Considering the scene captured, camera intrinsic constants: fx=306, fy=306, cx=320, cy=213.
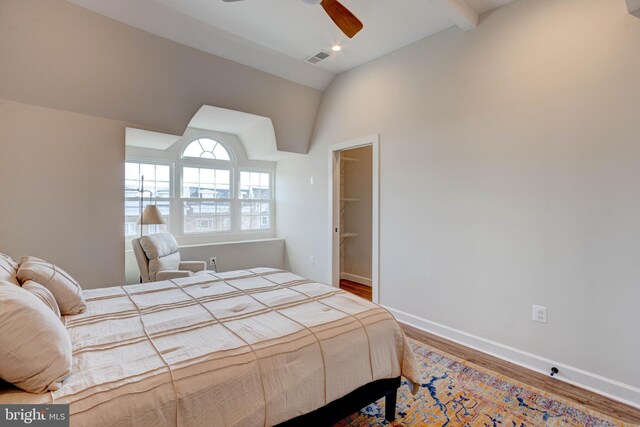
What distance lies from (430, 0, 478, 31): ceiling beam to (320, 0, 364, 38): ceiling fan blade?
2.52 ft

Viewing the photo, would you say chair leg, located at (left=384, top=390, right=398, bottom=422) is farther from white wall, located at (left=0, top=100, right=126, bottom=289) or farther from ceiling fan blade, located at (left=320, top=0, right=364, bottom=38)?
white wall, located at (left=0, top=100, right=126, bottom=289)

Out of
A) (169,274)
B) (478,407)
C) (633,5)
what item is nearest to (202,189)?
(169,274)

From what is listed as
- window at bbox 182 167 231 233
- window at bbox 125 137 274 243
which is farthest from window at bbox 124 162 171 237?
window at bbox 182 167 231 233

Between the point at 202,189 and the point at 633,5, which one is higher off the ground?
the point at 633,5

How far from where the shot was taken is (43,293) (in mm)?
1447

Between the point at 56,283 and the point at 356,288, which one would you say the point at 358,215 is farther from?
the point at 56,283

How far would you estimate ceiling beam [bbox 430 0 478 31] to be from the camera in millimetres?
2443

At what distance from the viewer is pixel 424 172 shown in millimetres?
3186

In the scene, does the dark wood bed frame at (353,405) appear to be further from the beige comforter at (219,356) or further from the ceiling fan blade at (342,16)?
the ceiling fan blade at (342,16)

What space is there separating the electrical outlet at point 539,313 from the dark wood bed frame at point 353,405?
1415mm

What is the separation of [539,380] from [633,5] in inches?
101

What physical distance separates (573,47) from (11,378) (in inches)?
140

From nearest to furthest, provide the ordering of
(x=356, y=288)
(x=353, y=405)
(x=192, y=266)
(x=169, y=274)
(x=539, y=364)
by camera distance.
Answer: (x=353, y=405) → (x=539, y=364) → (x=169, y=274) → (x=192, y=266) → (x=356, y=288)

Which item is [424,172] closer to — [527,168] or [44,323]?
[527,168]
